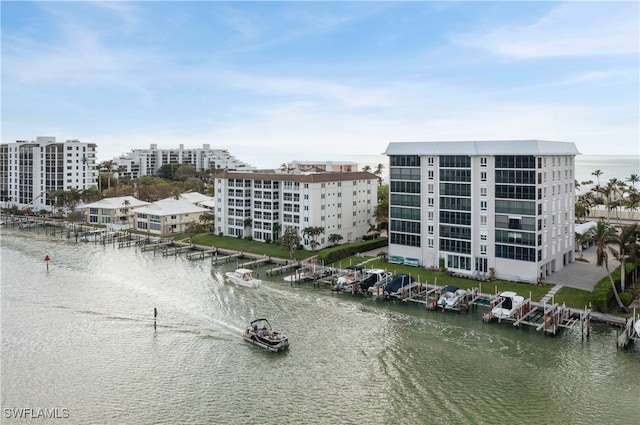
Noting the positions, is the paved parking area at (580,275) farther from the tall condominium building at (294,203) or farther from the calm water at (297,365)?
the tall condominium building at (294,203)

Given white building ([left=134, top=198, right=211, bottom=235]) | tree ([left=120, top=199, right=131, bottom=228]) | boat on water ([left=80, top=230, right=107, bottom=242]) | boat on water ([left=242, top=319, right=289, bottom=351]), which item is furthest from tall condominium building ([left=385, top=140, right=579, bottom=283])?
tree ([left=120, top=199, right=131, bottom=228])

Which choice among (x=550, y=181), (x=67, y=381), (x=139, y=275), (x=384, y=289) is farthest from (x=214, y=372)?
(x=550, y=181)

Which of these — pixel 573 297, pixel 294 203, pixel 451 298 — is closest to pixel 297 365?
pixel 451 298

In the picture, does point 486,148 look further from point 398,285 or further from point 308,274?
point 308,274

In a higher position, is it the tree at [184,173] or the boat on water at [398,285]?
the tree at [184,173]

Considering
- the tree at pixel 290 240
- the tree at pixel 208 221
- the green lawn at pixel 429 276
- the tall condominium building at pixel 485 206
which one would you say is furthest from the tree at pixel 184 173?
the tall condominium building at pixel 485 206

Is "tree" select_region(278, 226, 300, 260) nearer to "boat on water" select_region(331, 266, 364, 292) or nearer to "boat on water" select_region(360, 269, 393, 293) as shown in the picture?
"boat on water" select_region(331, 266, 364, 292)

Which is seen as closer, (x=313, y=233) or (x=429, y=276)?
(x=429, y=276)

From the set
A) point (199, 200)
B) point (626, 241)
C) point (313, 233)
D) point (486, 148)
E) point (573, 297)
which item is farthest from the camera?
point (199, 200)
